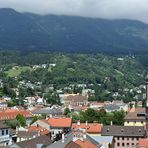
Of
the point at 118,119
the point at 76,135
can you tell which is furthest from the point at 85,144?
the point at 118,119

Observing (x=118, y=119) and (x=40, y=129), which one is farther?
(x=118, y=119)

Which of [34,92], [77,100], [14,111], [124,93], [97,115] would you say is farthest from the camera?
[124,93]

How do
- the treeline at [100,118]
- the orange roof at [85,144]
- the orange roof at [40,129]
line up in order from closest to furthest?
the orange roof at [85,144] < the orange roof at [40,129] < the treeline at [100,118]

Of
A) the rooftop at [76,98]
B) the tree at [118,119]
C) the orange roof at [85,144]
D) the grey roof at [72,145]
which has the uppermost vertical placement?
the grey roof at [72,145]

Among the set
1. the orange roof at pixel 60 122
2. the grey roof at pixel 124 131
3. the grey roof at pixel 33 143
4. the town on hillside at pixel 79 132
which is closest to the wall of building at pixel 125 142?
the town on hillside at pixel 79 132

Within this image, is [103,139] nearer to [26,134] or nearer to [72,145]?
[26,134]

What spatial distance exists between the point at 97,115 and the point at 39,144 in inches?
1494

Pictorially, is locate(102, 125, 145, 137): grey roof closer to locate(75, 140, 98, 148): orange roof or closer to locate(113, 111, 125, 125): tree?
locate(75, 140, 98, 148): orange roof

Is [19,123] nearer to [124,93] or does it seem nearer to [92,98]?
[92,98]

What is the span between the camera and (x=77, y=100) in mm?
164125

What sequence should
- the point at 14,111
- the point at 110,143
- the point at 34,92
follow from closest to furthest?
the point at 110,143, the point at 14,111, the point at 34,92

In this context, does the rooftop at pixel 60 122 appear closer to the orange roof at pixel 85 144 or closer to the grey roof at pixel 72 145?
the orange roof at pixel 85 144

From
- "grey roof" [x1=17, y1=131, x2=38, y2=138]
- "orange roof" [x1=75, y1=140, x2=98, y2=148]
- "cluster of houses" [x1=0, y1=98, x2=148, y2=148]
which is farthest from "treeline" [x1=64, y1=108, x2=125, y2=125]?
"orange roof" [x1=75, y1=140, x2=98, y2=148]

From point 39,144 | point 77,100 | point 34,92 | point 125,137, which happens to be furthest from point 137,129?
point 34,92
